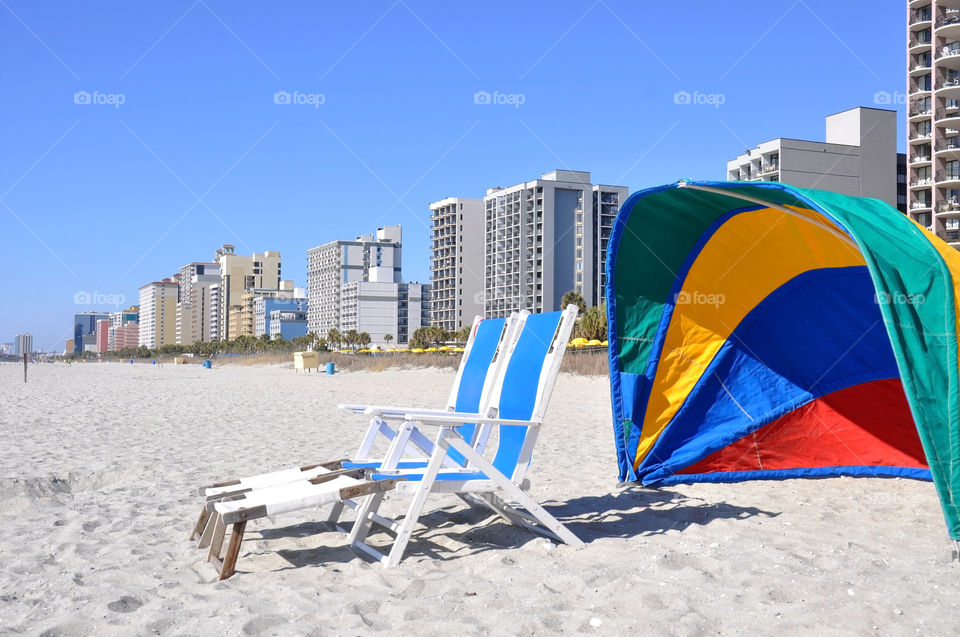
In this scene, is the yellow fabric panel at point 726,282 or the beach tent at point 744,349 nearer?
the beach tent at point 744,349

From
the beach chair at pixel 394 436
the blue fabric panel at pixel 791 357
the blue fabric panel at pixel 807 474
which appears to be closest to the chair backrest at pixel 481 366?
the beach chair at pixel 394 436

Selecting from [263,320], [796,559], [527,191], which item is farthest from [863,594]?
[263,320]

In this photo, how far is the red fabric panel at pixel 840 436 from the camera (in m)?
5.55

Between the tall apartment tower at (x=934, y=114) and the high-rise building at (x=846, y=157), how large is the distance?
9.19m

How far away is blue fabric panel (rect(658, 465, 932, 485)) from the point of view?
17.6ft

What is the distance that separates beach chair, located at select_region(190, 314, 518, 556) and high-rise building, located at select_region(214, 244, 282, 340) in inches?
6424

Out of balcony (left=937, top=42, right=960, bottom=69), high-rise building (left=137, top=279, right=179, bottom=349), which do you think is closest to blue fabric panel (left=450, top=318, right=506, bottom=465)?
balcony (left=937, top=42, right=960, bottom=69)

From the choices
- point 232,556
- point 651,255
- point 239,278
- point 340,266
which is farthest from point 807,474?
point 239,278

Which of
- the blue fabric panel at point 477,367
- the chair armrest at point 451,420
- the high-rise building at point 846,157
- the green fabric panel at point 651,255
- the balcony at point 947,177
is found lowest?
the chair armrest at point 451,420

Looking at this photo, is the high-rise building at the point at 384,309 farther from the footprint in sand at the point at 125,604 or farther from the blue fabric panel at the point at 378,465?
the footprint in sand at the point at 125,604

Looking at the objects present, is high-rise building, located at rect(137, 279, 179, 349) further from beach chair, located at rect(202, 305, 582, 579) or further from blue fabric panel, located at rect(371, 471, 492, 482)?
blue fabric panel, located at rect(371, 471, 492, 482)

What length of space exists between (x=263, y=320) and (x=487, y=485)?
153314mm

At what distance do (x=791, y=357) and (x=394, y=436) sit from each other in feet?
10.5

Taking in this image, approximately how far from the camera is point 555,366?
3.78 meters
